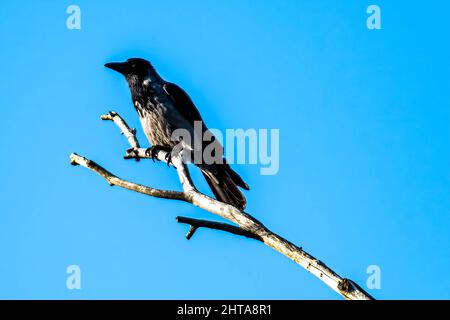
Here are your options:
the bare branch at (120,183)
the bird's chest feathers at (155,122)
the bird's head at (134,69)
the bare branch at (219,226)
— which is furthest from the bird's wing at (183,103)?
the bare branch at (219,226)

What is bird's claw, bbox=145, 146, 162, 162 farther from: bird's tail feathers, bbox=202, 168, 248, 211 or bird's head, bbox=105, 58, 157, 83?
bird's head, bbox=105, 58, 157, 83

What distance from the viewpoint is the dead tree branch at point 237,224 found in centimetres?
360

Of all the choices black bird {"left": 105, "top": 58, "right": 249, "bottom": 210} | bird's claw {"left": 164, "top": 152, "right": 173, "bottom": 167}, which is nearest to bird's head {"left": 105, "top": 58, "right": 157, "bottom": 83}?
black bird {"left": 105, "top": 58, "right": 249, "bottom": 210}

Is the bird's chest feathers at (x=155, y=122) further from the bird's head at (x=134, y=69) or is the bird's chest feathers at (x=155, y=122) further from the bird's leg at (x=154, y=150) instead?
the bird's head at (x=134, y=69)

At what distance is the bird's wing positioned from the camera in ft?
26.5

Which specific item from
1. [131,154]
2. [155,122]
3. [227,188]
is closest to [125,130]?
[131,154]

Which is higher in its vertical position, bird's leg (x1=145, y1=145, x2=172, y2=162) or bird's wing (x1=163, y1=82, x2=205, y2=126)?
bird's wing (x1=163, y1=82, x2=205, y2=126)

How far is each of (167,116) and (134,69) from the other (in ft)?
3.20

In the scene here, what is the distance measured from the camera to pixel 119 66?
8469 mm

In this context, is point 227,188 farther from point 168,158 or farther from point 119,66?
point 119,66

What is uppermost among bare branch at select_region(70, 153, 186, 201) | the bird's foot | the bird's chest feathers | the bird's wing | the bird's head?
the bird's head
